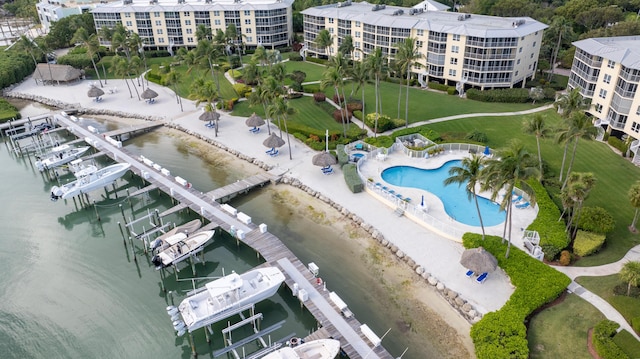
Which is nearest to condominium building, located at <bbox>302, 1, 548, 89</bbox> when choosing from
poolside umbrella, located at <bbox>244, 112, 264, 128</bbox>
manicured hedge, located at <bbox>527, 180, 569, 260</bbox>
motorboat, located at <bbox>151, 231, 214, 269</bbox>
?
poolside umbrella, located at <bbox>244, 112, 264, 128</bbox>

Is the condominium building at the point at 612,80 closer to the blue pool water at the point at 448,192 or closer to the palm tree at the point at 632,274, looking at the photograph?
the blue pool water at the point at 448,192

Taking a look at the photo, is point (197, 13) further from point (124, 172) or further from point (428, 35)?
point (124, 172)

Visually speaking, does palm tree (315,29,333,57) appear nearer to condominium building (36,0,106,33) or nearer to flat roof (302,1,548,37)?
flat roof (302,1,548,37)

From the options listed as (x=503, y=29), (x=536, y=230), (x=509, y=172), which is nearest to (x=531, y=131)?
(x=536, y=230)

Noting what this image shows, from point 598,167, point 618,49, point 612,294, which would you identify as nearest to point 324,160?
point 612,294

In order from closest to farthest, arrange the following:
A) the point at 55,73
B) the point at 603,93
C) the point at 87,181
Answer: the point at 87,181
the point at 603,93
the point at 55,73

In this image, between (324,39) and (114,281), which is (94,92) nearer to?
(324,39)
